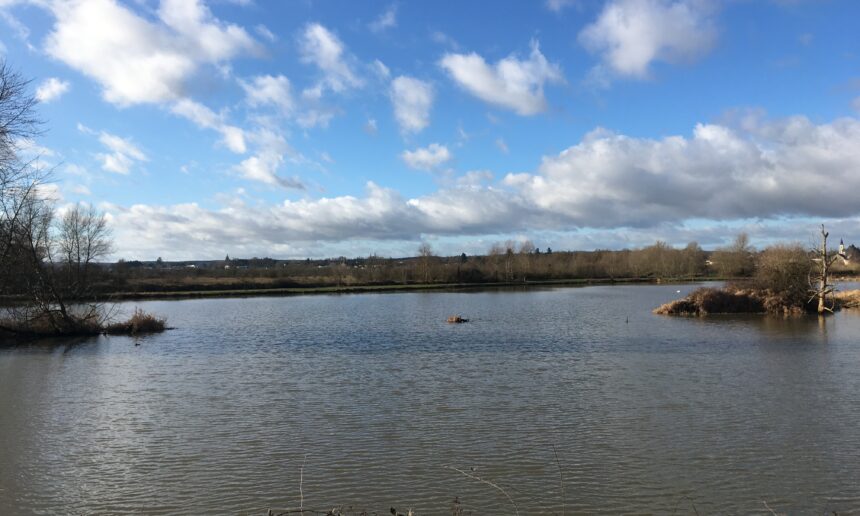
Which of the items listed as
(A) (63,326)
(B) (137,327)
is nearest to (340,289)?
(B) (137,327)

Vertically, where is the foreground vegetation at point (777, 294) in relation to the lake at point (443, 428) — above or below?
above

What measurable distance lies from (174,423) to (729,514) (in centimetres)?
1033

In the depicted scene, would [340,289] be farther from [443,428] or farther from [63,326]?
[443,428]

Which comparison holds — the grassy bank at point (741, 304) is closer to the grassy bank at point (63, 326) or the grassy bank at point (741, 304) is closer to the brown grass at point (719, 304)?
the brown grass at point (719, 304)

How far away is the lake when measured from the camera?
819 centimetres

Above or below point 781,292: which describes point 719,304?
below

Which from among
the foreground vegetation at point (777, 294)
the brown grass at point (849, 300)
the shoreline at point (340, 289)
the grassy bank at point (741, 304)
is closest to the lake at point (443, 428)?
the grassy bank at point (741, 304)

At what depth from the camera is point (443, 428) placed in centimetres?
1151

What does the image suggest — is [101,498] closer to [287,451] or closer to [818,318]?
[287,451]

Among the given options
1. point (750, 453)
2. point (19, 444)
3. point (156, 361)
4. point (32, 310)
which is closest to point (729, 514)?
point (750, 453)

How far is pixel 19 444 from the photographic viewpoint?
36.4 feet

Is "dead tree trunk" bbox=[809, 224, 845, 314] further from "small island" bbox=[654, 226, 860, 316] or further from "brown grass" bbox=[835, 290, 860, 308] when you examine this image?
"brown grass" bbox=[835, 290, 860, 308]

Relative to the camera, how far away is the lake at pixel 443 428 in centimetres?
819

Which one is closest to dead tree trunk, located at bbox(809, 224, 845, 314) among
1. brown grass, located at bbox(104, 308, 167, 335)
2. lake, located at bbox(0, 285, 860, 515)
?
lake, located at bbox(0, 285, 860, 515)
